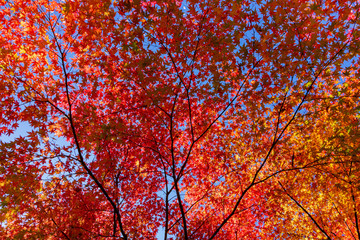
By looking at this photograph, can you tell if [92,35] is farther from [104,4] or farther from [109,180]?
[109,180]

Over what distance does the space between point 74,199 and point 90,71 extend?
525cm

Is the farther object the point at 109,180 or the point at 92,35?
the point at 109,180

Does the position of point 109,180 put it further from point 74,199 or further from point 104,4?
point 104,4

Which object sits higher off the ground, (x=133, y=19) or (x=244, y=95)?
(x=133, y=19)

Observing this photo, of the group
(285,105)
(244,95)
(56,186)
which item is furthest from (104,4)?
(285,105)

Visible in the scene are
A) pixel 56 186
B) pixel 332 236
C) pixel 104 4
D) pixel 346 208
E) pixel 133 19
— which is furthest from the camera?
pixel 332 236

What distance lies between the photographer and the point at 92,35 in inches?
260

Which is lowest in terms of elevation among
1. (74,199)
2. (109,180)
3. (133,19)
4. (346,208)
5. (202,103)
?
(346,208)

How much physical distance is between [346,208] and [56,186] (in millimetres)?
11902

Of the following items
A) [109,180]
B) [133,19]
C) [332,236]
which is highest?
[133,19]

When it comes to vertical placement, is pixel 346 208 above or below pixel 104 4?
below

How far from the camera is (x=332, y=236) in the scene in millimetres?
9719

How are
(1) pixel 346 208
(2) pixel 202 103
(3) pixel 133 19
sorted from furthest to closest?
(1) pixel 346 208
(2) pixel 202 103
(3) pixel 133 19

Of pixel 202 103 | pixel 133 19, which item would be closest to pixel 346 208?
pixel 202 103
